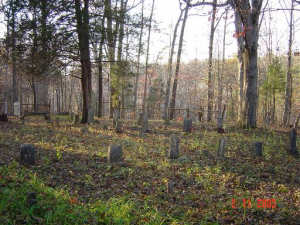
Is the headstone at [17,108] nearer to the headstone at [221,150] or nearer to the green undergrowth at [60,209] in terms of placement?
the green undergrowth at [60,209]

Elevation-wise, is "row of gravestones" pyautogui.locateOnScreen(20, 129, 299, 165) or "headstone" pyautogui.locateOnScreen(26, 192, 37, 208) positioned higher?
"row of gravestones" pyautogui.locateOnScreen(20, 129, 299, 165)

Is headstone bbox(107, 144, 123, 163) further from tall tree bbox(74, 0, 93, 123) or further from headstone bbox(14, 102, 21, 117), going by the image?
headstone bbox(14, 102, 21, 117)

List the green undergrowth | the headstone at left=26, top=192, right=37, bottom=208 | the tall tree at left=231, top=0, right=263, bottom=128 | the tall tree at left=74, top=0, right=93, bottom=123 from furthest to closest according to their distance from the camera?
the tall tree at left=74, top=0, right=93, bottom=123, the tall tree at left=231, top=0, right=263, bottom=128, the headstone at left=26, top=192, right=37, bottom=208, the green undergrowth

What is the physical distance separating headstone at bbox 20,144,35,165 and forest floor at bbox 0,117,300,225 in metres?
0.26

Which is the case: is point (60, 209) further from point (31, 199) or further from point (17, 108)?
point (17, 108)

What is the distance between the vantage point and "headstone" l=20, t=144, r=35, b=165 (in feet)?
18.6

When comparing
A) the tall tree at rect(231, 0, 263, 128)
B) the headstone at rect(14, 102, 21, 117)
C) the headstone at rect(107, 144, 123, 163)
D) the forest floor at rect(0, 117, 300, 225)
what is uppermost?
the tall tree at rect(231, 0, 263, 128)

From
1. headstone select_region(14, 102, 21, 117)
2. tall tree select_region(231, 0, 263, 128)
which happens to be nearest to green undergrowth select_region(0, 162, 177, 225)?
tall tree select_region(231, 0, 263, 128)

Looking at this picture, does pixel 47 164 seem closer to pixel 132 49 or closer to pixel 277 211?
Answer: pixel 277 211

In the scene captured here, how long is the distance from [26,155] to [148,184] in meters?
3.15

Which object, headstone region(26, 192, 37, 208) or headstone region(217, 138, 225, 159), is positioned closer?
headstone region(26, 192, 37, 208)

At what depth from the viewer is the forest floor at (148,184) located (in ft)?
11.8

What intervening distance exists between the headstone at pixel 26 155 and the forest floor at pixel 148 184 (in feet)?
0.85

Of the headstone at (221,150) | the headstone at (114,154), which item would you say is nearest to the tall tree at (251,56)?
the headstone at (221,150)
